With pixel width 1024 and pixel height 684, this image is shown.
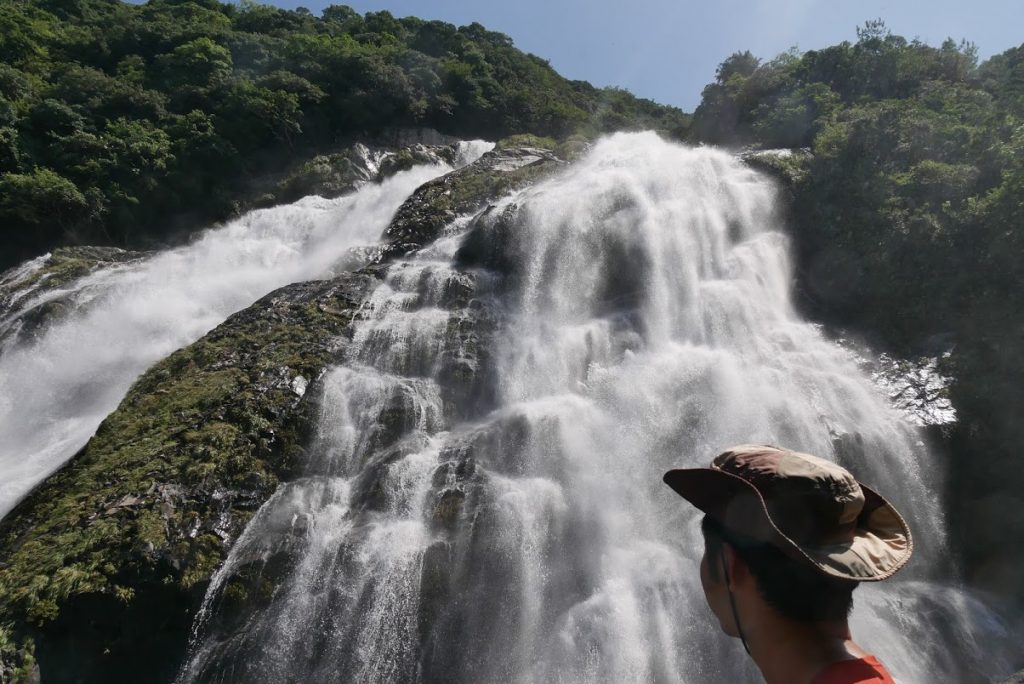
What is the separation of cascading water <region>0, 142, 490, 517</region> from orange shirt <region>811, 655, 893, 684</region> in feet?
38.2

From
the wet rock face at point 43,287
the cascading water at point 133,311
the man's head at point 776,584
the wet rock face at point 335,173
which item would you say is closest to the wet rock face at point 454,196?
the cascading water at point 133,311

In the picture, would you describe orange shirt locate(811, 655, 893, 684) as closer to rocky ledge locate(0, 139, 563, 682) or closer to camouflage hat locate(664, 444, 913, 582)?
camouflage hat locate(664, 444, 913, 582)

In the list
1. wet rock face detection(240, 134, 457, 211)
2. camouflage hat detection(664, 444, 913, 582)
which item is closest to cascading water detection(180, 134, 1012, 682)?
camouflage hat detection(664, 444, 913, 582)

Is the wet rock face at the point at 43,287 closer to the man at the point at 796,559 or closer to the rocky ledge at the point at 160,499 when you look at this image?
the rocky ledge at the point at 160,499

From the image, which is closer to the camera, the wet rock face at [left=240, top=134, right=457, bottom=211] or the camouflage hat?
the camouflage hat

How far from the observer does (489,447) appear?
933 centimetres

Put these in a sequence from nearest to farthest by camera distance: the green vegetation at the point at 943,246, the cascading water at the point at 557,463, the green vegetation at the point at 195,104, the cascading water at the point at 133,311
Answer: the cascading water at the point at 557,463 → the green vegetation at the point at 943,246 → the cascading water at the point at 133,311 → the green vegetation at the point at 195,104

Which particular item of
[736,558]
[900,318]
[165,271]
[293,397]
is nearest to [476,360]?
[293,397]

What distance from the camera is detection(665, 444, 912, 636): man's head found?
1.42 metres

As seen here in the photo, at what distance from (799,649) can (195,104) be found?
122 feet

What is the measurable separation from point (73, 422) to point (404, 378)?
7572 millimetres

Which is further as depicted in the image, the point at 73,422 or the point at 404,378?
the point at 73,422

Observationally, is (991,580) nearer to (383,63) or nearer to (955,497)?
(955,497)

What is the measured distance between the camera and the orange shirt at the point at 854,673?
4.37 ft
